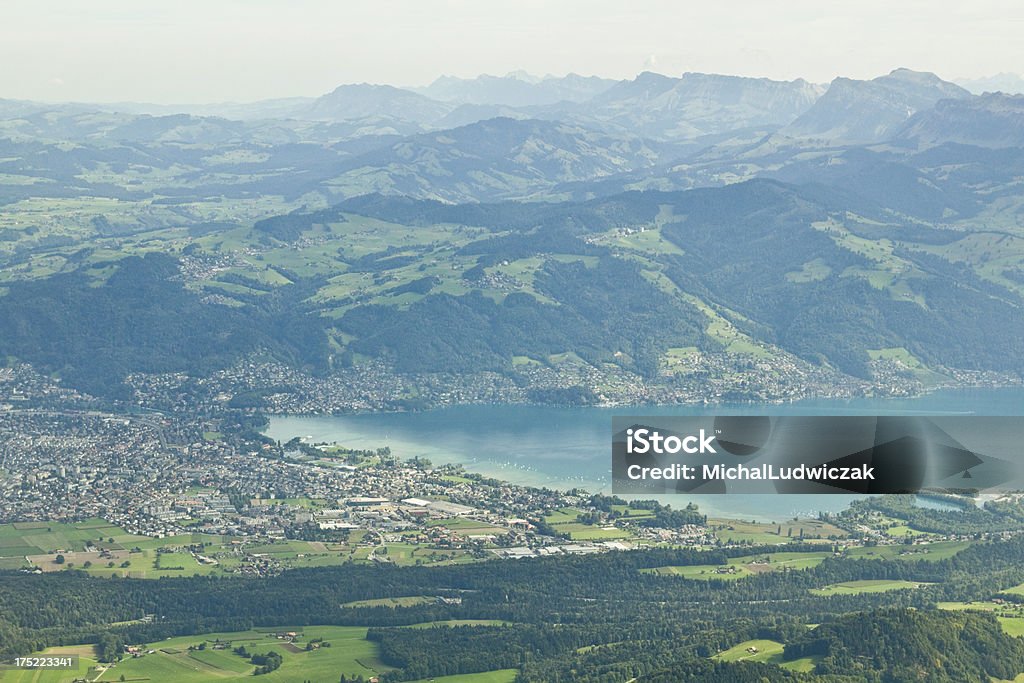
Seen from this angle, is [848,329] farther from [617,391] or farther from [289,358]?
[289,358]

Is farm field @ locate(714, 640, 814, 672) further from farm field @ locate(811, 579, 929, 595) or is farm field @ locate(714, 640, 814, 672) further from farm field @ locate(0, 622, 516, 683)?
farm field @ locate(811, 579, 929, 595)

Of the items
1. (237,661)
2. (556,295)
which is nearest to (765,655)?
(237,661)

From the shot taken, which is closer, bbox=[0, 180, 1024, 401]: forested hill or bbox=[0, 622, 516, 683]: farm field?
bbox=[0, 622, 516, 683]: farm field

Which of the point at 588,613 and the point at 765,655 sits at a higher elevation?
the point at 765,655

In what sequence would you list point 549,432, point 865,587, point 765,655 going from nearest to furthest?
point 765,655
point 865,587
point 549,432

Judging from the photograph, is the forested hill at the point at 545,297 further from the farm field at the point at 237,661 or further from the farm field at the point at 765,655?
the farm field at the point at 765,655

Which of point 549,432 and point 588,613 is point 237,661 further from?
point 549,432

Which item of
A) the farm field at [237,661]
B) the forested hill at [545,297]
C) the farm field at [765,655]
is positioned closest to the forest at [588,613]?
the farm field at [765,655]

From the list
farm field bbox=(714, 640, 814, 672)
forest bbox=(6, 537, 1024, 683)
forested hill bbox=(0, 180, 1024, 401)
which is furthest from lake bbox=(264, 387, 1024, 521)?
farm field bbox=(714, 640, 814, 672)

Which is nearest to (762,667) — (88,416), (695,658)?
(695,658)
